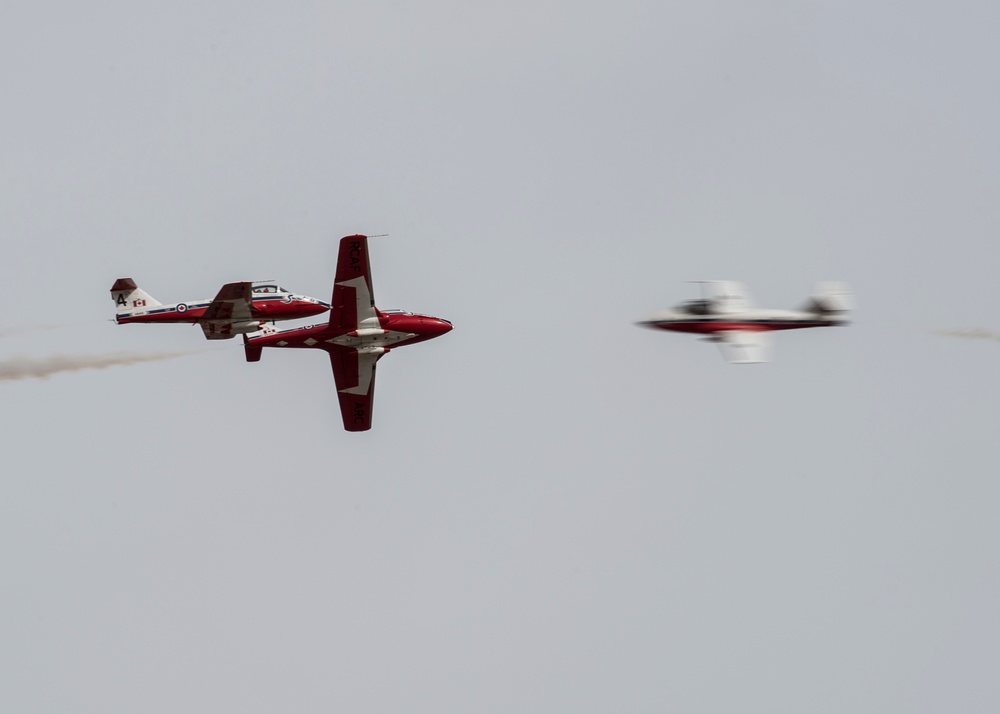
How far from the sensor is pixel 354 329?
4428 centimetres

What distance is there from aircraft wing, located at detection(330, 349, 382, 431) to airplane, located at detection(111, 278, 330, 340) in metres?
2.97

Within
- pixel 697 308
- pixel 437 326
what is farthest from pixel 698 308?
pixel 437 326

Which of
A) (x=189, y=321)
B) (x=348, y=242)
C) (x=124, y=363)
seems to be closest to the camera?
(x=348, y=242)

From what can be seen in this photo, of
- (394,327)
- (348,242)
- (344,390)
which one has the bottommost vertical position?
(344,390)

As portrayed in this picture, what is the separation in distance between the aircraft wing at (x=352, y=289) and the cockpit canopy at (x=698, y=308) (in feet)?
52.3

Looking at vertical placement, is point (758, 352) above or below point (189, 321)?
below

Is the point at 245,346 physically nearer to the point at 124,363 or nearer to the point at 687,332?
the point at 124,363

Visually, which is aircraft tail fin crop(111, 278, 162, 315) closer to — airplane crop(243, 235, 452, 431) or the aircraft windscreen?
airplane crop(243, 235, 452, 431)

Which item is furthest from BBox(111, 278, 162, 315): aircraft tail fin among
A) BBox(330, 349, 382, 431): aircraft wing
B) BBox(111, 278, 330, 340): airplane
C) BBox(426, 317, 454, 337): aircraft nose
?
BBox(426, 317, 454, 337): aircraft nose

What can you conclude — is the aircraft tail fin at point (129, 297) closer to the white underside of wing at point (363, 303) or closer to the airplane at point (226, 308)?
the airplane at point (226, 308)

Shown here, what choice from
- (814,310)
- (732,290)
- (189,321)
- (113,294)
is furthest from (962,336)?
(113,294)

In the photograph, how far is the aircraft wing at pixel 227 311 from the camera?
151ft

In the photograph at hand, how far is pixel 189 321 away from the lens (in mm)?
49062

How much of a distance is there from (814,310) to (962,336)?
7140 millimetres
